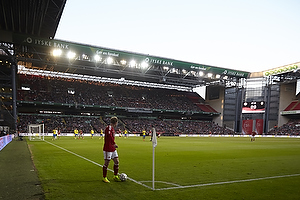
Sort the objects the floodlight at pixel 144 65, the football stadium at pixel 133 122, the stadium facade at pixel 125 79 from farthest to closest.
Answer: the floodlight at pixel 144 65, the stadium facade at pixel 125 79, the football stadium at pixel 133 122

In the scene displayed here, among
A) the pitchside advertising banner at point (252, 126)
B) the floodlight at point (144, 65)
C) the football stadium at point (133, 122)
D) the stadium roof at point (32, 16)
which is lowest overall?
the pitchside advertising banner at point (252, 126)

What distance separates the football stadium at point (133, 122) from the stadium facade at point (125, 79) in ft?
0.83

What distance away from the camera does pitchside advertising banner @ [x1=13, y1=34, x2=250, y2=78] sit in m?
35.4

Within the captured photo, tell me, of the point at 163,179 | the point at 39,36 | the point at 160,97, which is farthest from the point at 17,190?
the point at 160,97

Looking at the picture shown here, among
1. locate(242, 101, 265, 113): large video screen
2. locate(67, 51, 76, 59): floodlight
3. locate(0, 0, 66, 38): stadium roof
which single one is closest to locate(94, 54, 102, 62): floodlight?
locate(67, 51, 76, 59): floodlight

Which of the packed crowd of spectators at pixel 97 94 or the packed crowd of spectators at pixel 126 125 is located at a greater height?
the packed crowd of spectators at pixel 97 94

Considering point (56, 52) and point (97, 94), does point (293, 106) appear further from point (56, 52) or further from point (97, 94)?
point (56, 52)

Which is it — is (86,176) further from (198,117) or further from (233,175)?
(198,117)

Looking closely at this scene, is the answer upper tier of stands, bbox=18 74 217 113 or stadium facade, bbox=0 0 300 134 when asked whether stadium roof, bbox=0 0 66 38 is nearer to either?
stadium facade, bbox=0 0 300 134

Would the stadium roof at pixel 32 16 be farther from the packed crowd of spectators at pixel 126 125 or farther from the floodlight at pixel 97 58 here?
the packed crowd of spectators at pixel 126 125

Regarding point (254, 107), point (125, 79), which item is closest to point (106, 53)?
point (125, 79)

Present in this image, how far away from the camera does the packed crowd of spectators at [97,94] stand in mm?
54812

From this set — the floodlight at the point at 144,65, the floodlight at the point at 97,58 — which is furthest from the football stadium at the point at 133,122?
the floodlight at the point at 144,65

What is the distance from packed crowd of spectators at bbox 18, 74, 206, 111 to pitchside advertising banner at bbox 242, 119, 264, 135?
15531mm
